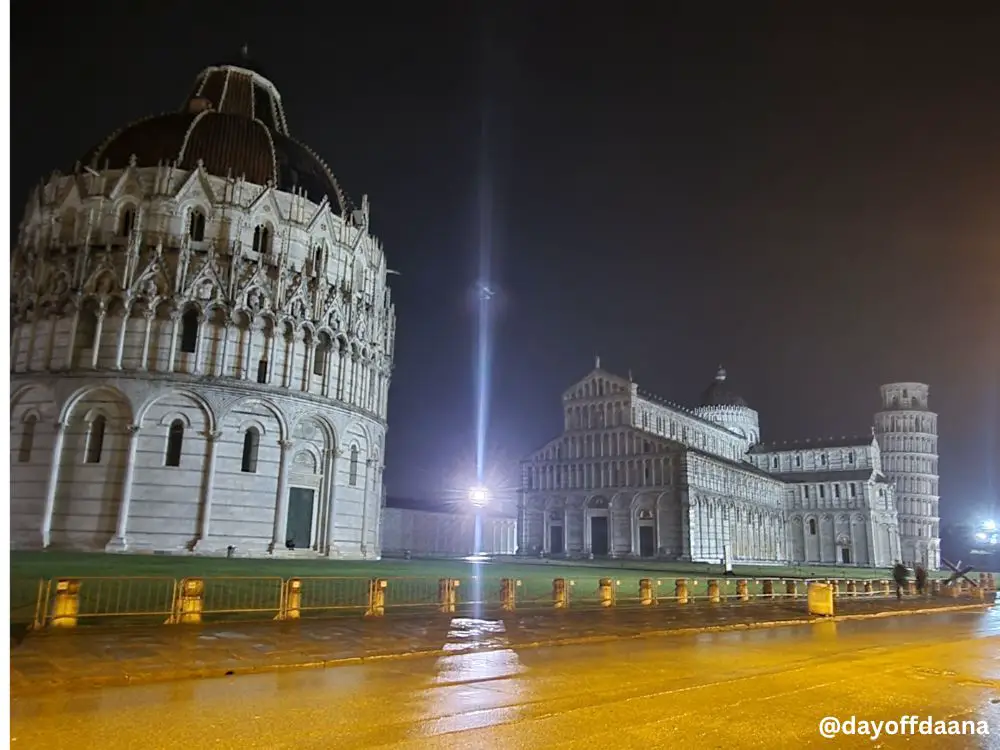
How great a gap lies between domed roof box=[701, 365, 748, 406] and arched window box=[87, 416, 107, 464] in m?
102

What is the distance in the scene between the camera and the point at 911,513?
12050cm

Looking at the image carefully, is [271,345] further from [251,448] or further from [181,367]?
[251,448]

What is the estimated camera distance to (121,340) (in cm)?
3772

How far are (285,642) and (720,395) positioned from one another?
11663 centimetres

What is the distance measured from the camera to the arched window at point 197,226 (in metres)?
41.8

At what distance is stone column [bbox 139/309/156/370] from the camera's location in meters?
37.7

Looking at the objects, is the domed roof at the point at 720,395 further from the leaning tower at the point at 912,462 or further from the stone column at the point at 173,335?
the stone column at the point at 173,335

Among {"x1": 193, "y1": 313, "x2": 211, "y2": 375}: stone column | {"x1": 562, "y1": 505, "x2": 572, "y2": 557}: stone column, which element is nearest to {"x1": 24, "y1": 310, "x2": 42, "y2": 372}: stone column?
{"x1": 193, "y1": 313, "x2": 211, "y2": 375}: stone column

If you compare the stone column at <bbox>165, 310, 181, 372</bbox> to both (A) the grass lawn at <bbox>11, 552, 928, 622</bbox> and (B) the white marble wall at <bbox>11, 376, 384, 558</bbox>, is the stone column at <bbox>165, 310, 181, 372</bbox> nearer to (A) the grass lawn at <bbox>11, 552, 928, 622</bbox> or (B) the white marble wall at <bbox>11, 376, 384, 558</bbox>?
(B) the white marble wall at <bbox>11, 376, 384, 558</bbox>

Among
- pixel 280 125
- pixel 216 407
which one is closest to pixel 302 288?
pixel 216 407

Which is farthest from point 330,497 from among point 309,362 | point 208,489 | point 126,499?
point 126,499

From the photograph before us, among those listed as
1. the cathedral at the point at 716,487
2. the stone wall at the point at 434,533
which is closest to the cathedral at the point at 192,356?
the stone wall at the point at 434,533

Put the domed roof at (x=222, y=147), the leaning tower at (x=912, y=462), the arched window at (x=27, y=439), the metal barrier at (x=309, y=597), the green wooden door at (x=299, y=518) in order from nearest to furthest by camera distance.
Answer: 1. the metal barrier at (x=309, y=597)
2. the arched window at (x=27, y=439)
3. the green wooden door at (x=299, y=518)
4. the domed roof at (x=222, y=147)
5. the leaning tower at (x=912, y=462)

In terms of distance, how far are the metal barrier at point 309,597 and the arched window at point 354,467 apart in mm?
14050
